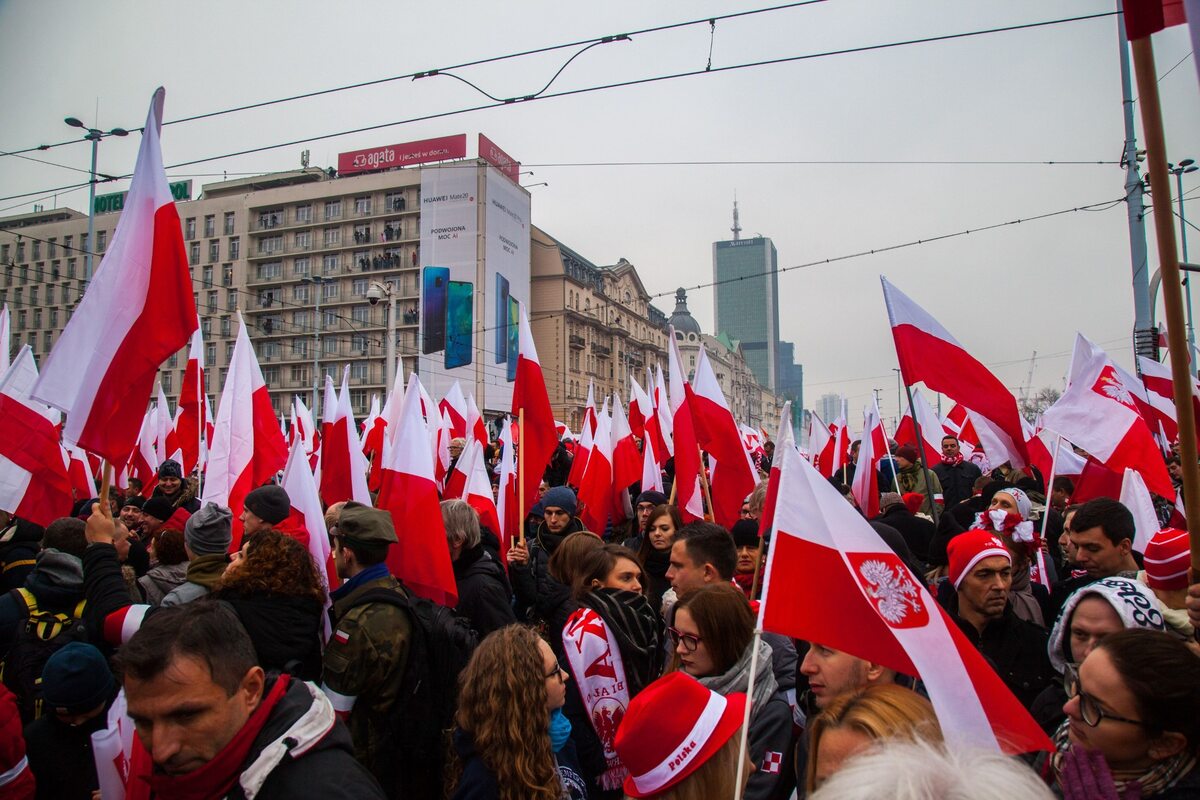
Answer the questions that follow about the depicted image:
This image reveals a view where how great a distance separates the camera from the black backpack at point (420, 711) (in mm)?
3316

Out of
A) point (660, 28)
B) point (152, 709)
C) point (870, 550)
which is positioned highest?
point (660, 28)

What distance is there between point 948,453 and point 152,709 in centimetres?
1093

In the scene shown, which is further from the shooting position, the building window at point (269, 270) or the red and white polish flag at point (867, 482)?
the building window at point (269, 270)

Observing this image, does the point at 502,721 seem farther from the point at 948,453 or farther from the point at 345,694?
the point at 948,453

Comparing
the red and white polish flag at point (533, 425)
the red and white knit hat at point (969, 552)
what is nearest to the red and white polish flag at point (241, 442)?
the red and white polish flag at point (533, 425)

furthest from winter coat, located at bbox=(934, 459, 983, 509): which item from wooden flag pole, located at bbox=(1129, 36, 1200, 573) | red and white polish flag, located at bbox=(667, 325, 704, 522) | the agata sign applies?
the agata sign

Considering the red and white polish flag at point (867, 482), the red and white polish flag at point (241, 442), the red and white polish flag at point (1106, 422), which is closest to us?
the red and white polish flag at point (1106, 422)

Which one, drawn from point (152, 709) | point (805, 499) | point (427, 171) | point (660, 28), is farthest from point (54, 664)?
point (427, 171)

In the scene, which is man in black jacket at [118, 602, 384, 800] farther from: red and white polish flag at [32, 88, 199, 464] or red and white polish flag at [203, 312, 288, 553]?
red and white polish flag at [203, 312, 288, 553]

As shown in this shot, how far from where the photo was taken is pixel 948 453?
36.5 ft

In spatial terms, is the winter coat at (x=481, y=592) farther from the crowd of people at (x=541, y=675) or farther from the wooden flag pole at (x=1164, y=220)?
the wooden flag pole at (x=1164, y=220)

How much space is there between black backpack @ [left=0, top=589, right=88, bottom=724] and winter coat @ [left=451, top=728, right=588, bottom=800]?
212cm

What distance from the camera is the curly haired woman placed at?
3.16m

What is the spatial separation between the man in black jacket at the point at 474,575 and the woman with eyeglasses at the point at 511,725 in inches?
64.7
